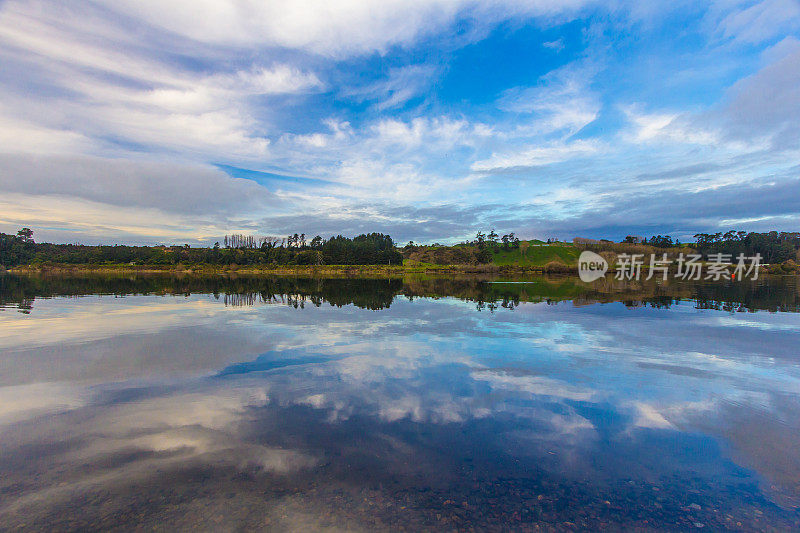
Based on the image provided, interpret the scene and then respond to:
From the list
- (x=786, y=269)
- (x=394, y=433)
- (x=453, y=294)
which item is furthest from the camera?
(x=786, y=269)

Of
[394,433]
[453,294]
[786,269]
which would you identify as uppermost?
[786,269]

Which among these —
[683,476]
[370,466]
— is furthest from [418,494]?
[683,476]

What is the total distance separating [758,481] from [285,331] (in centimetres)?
1926

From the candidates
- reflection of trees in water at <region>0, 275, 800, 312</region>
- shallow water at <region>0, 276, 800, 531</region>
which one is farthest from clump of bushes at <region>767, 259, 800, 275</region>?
shallow water at <region>0, 276, 800, 531</region>

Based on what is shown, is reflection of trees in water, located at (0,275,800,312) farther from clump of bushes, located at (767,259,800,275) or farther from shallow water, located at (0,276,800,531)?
clump of bushes, located at (767,259,800,275)

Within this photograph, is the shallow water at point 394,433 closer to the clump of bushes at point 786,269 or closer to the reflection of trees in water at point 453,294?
the reflection of trees in water at point 453,294

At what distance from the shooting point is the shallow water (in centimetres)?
589

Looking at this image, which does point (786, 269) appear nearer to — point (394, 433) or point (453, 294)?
point (453, 294)

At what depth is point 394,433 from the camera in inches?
332

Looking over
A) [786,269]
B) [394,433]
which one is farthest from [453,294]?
[786,269]

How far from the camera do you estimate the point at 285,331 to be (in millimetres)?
20625

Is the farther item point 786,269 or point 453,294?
point 786,269

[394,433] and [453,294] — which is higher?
[453,294]

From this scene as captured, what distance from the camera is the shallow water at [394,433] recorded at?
19.3 ft
